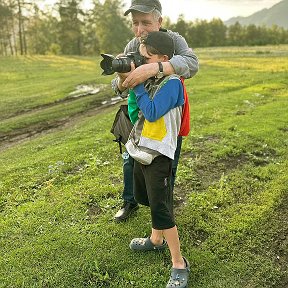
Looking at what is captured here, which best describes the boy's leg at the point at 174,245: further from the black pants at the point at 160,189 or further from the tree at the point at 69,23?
the tree at the point at 69,23

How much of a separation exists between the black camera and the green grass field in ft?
8.10

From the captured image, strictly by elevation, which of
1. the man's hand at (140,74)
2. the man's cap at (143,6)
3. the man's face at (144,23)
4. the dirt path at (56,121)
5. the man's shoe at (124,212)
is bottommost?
the dirt path at (56,121)

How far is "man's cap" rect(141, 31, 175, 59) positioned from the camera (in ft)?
11.9

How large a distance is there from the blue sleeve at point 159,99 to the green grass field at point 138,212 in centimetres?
205

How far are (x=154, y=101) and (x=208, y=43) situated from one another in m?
84.3

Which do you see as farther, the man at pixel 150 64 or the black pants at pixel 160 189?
the black pants at pixel 160 189

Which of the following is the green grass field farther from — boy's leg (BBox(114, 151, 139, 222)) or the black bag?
the black bag

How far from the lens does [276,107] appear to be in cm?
1388

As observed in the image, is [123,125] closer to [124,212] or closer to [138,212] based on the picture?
[124,212]

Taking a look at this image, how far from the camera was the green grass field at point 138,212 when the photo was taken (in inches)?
176

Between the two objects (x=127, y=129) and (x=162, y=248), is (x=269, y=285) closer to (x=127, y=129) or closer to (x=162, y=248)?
(x=162, y=248)

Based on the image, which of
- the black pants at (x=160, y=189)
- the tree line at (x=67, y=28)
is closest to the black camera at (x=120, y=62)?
the black pants at (x=160, y=189)

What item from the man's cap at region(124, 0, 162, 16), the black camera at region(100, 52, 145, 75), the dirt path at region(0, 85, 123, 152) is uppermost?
the man's cap at region(124, 0, 162, 16)

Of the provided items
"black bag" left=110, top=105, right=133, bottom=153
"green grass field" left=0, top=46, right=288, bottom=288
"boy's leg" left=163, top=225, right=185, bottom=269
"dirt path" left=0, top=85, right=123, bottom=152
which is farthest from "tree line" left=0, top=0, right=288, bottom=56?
"boy's leg" left=163, top=225, right=185, bottom=269
